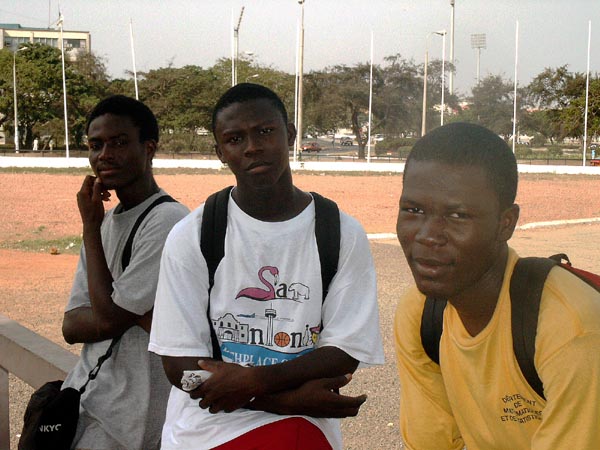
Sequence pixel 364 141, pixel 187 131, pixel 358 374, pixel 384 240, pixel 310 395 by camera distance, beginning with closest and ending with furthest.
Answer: pixel 310 395
pixel 358 374
pixel 384 240
pixel 187 131
pixel 364 141

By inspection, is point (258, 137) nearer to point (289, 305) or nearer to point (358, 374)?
point (289, 305)

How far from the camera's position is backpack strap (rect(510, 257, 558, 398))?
180 centimetres

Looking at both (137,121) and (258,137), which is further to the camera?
(137,121)

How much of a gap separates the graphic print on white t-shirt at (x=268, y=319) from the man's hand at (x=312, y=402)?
0.12 m

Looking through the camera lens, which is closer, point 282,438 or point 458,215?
point 458,215

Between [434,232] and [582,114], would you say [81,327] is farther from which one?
[582,114]

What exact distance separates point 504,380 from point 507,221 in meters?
0.37

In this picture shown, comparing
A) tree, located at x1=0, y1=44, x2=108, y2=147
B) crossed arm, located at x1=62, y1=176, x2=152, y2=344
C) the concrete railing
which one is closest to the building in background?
tree, located at x1=0, y1=44, x2=108, y2=147

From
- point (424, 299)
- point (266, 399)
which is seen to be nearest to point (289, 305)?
point (266, 399)

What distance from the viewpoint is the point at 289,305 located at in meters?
2.38

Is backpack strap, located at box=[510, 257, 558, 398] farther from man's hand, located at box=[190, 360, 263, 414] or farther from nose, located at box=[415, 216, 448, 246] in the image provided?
man's hand, located at box=[190, 360, 263, 414]

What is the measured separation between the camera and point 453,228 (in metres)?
1.90

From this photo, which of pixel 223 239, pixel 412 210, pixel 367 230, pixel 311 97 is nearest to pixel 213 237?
pixel 223 239

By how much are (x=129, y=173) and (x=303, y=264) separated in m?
0.99
